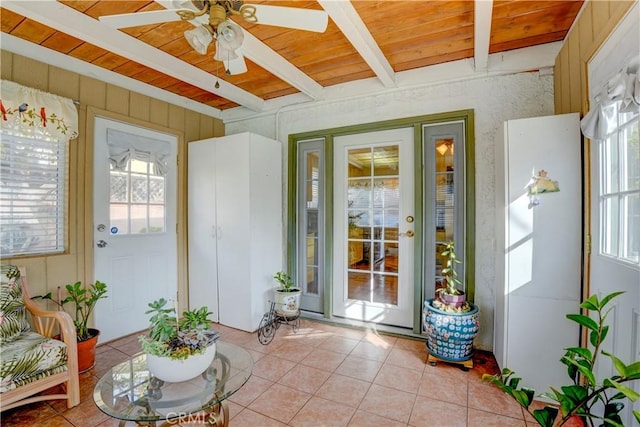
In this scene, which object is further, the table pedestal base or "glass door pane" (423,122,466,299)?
"glass door pane" (423,122,466,299)

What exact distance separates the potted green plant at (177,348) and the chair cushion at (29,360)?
850mm

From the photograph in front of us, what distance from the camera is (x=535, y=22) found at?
6.84 feet

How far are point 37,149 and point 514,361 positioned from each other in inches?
149

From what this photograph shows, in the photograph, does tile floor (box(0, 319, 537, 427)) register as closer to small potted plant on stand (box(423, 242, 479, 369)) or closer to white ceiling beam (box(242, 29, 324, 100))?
small potted plant on stand (box(423, 242, 479, 369))

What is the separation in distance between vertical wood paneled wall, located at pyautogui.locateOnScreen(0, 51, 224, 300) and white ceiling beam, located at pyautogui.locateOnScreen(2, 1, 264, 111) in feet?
2.09

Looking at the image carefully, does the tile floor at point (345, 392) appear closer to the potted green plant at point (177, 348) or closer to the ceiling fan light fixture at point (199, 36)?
the potted green plant at point (177, 348)

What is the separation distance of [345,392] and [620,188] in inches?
76.4

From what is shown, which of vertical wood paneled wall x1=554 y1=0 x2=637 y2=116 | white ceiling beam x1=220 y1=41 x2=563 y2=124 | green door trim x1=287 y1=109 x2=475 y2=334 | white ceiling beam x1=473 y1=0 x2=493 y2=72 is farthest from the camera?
green door trim x1=287 y1=109 x2=475 y2=334

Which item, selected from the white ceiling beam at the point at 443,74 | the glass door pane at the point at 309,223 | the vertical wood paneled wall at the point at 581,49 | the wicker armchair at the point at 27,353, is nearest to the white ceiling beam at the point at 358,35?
the white ceiling beam at the point at 443,74

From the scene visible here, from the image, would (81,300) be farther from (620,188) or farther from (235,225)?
(620,188)

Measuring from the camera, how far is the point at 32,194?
2.34 m

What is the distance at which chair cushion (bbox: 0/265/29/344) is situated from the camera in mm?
1929

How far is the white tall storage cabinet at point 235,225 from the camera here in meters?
3.03

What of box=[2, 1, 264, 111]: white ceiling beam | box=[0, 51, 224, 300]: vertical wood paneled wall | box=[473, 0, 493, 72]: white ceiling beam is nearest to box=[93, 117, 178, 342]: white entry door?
box=[0, 51, 224, 300]: vertical wood paneled wall
